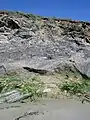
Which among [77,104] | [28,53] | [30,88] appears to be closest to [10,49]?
[28,53]

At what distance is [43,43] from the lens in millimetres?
8477

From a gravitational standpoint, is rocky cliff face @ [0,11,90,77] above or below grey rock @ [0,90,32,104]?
above

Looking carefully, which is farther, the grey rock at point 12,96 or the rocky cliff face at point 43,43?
the rocky cliff face at point 43,43

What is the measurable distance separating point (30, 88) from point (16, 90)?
0.35 m

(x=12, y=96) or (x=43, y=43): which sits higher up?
(x=43, y=43)

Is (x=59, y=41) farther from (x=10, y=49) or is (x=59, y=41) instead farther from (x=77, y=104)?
(x=77, y=104)

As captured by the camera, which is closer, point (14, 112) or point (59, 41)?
point (14, 112)

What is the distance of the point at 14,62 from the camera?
7.52 m

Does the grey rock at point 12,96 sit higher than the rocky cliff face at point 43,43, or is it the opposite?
the rocky cliff face at point 43,43

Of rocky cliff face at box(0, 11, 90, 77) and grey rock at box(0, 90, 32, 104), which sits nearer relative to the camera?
grey rock at box(0, 90, 32, 104)

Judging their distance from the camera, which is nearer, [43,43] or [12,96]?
[12,96]

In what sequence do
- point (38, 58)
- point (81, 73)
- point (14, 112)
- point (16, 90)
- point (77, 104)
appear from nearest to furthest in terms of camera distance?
1. point (14, 112)
2. point (77, 104)
3. point (16, 90)
4. point (81, 73)
5. point (38, 58)

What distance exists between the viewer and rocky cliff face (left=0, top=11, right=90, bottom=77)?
24.2 feet

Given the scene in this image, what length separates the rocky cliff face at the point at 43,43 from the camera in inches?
291
